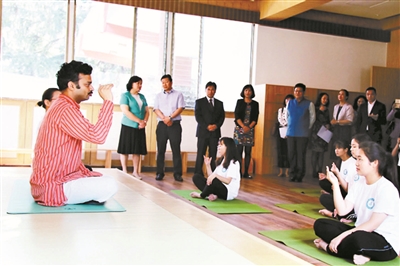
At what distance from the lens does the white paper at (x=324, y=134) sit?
7.00 metres

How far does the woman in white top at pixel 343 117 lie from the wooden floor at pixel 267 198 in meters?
0.86

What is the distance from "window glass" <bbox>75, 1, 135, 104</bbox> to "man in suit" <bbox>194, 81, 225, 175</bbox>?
1.71 metres

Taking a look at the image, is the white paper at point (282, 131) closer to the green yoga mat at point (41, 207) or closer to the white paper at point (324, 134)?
the white paper at point (324, 134)

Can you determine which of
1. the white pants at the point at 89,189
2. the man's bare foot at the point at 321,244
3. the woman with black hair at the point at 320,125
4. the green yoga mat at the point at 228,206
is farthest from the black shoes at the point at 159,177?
the man's bare foot at the point at 321,244

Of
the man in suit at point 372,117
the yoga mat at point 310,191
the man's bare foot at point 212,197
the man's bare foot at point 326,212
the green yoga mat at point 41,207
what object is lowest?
the yoga mat at point 310,191

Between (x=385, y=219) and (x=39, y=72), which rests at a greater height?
(x=39, y=72)

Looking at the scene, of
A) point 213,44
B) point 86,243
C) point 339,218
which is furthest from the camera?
point 213,44

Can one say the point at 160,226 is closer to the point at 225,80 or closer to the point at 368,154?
the point at 368,154

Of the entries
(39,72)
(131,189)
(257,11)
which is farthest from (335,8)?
(131,189)

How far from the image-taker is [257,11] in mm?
8172

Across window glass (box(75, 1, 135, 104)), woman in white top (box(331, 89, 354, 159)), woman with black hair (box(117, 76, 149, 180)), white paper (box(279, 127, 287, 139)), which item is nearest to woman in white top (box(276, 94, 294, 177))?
white paper (box(279, 127, 287, 139))

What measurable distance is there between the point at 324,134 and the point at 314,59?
7.41 feet

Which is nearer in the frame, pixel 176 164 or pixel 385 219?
pixel 385 219

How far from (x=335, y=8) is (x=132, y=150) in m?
4.99
